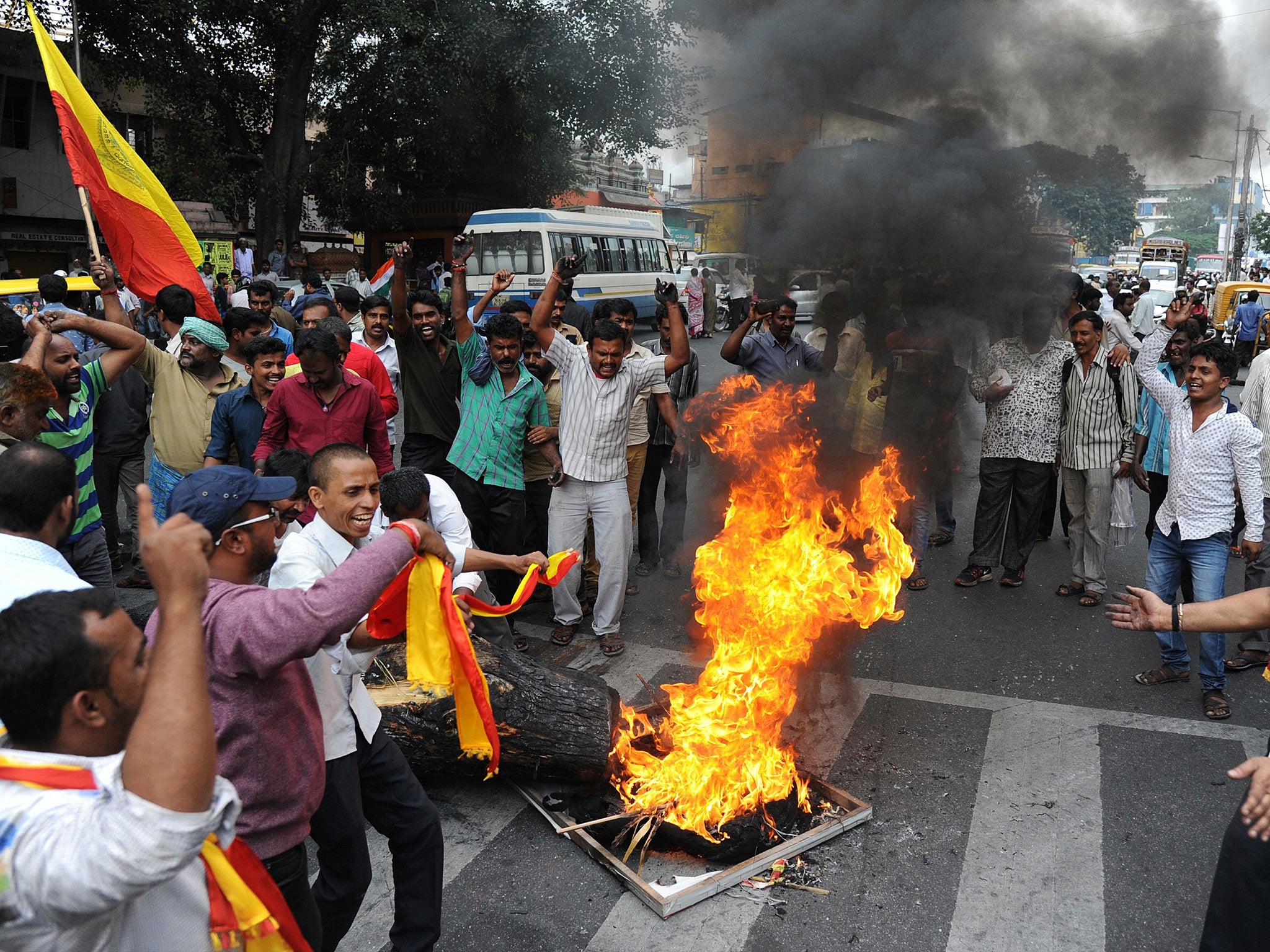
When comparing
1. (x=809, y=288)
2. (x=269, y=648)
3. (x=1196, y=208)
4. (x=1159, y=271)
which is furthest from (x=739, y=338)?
(x=1159, y=271)

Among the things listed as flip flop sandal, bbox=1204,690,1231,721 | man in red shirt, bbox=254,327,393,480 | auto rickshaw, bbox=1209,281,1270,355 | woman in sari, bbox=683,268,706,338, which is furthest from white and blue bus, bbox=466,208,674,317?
flip flop sandal, bbox=1204,690,1231,721

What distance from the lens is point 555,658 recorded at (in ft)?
18.6

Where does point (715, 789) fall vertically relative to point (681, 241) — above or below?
below

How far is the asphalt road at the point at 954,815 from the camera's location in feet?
10.8

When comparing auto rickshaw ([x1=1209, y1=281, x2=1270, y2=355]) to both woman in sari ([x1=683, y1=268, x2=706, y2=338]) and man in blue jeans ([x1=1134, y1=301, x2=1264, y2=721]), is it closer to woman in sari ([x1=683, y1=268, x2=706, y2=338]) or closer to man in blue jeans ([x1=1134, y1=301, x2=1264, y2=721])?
woman in sari ([x1=683, y1=268, x2=706, y2=338])

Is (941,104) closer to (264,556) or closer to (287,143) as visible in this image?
(264,556)

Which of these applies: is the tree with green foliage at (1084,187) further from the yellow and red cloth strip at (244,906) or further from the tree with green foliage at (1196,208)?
the yellow and red cloth strip at (244,906)

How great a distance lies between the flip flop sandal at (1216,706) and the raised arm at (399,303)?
17.4ft

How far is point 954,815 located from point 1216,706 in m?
1.89

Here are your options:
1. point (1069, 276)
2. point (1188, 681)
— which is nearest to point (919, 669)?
point (1188, 681)

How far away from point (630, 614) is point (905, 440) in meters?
2.44

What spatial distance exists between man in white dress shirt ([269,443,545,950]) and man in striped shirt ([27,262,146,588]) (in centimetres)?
205

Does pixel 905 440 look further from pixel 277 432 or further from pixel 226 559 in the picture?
pixel 226 559

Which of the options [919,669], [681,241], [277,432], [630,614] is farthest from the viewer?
[681,241]
